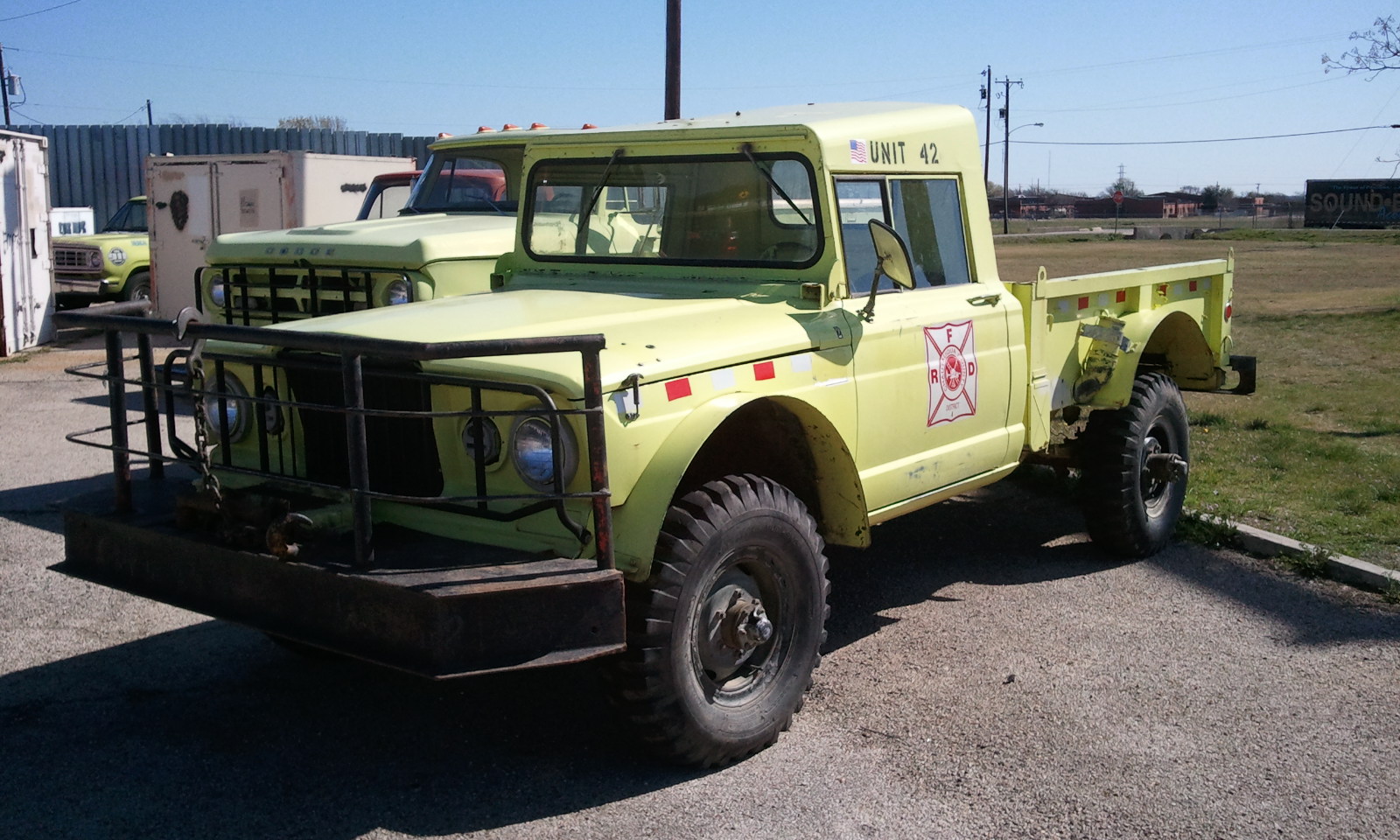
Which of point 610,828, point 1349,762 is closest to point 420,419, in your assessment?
point 610,828

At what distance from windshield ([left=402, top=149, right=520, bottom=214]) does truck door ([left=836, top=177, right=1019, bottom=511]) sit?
4.34m

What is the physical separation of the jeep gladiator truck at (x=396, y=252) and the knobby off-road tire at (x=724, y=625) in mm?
3972

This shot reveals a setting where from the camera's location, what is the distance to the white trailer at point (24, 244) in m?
14.3

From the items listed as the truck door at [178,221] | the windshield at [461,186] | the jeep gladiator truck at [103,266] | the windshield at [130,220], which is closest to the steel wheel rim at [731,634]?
the windshield at [461,186]

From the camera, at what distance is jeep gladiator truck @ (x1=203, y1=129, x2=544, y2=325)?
7648 millimetres

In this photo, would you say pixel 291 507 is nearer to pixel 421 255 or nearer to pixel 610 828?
pixel 610 828

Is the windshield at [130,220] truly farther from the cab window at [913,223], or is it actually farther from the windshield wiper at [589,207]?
the cab window at [913,223]

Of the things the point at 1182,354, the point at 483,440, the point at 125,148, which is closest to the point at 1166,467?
the point at 1182,354

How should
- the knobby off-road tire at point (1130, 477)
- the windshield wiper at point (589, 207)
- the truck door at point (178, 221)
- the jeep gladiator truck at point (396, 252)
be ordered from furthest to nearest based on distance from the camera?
the truck door at point (178, 221) < the jeep gladiator truck at point (396, 252) < the knobby off-road tire at point (1130, 477) < the windshield wiper at point (589, 207)

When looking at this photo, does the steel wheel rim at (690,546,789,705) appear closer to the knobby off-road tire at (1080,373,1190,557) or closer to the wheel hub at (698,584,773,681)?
the wheel hub at (698,584,773,681)

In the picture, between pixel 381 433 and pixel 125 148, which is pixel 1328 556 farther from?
pixel 125 148

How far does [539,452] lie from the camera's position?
143 inches

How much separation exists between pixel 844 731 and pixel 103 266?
15383mm

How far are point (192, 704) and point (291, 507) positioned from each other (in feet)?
3.85
